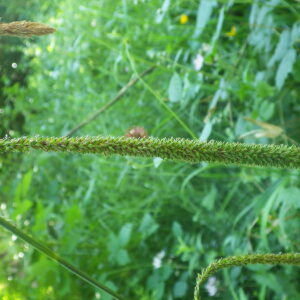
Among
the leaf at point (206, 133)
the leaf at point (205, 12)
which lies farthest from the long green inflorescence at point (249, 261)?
the leaf at point (205, 12)

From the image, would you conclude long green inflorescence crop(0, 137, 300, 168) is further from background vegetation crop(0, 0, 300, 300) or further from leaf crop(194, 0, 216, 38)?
leaf crop(194, 0, 216, 38)

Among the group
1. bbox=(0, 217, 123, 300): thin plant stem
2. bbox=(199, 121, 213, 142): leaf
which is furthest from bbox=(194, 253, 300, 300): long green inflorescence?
bbox=(199, 121, 213, 142): leaf

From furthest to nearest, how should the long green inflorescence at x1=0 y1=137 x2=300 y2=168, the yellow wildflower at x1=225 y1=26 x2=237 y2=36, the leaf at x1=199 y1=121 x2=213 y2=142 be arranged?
the yellow wildflower at x1=225 y1=26 x2=237 y2=36 < the leaf at x1=199 y1=121 x2=213 y2=142 < the long green inflorescence at x1=0 y1=137 x2=300 y2=168

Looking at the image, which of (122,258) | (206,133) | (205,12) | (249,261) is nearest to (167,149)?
(249,261)

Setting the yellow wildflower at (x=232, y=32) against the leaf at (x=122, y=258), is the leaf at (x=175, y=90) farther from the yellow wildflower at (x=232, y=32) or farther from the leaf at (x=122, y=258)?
the leaf at (x=122, y=258)

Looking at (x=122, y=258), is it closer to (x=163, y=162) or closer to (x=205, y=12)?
(x=163, y=162)

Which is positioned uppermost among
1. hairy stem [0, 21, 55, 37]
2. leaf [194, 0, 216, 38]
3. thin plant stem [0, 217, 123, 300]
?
hairy stem [0, 21, 55, 37]
